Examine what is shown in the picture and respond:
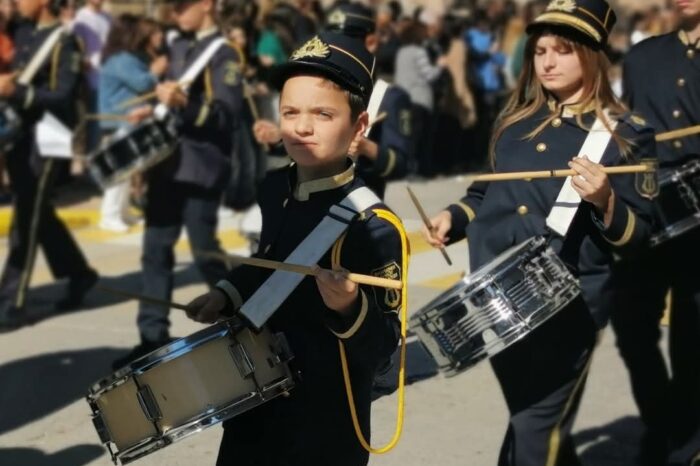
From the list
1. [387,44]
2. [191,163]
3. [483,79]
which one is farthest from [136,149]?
[483,79]

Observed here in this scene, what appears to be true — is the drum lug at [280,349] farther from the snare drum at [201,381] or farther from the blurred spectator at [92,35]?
the blurred spectator at [92,35]

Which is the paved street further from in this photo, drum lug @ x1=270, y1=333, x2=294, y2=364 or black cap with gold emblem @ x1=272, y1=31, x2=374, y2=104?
black cap with gold emblem @ x1=272, y1=31, x2=374, y2=104

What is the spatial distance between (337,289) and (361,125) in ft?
1.93

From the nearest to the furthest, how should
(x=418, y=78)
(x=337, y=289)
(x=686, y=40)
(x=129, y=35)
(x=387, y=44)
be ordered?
(x=337, y=289)
(x=686, y=40)
(x=129, y=35)
(x=418, y=78)
(x=387, y=44)

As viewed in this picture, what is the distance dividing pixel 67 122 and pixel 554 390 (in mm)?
4639

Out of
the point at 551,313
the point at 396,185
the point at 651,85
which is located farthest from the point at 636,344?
the point at 396,185

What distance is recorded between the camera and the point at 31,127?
802 centimetres

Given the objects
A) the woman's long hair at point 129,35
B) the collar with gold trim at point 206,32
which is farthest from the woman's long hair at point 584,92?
the woman's long hair at point 129,35

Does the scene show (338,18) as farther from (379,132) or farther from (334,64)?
(334,64)

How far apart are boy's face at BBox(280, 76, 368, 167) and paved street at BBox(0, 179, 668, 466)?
973 millimetres

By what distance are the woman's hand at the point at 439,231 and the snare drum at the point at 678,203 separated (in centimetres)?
90

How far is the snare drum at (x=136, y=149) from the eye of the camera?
23.4 ft

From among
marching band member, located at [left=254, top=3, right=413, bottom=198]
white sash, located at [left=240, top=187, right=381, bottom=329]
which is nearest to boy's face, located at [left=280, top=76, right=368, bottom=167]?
white sash, located at [left=240, top=187, right=381, bottom=329]

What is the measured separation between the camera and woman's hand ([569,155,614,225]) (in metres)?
3.95
